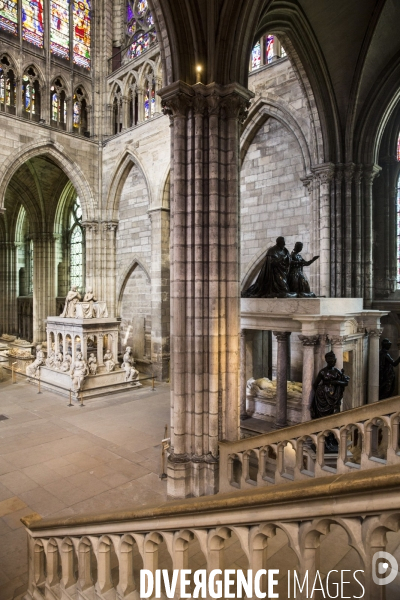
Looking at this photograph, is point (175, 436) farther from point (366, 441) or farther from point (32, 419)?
point (32, 419)

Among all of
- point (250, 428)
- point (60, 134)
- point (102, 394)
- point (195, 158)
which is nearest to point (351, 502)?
→ point (195, 158)

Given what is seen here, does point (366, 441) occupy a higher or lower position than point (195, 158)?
lower

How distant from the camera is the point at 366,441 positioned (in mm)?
4902

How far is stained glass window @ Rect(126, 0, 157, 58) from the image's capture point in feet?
52.7

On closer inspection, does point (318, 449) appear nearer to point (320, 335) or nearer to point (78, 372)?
point (320, 335)

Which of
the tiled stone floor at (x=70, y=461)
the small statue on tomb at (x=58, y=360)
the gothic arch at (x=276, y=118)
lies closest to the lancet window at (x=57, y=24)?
the gothic arch at (x=276, y=118)

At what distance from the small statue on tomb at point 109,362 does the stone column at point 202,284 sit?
7.09 meters

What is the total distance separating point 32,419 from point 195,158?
7297mm

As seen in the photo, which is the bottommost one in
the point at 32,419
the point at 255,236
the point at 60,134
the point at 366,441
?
the point at 32,419


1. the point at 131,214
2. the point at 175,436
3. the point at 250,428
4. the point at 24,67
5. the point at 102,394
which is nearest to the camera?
the point at 175,436

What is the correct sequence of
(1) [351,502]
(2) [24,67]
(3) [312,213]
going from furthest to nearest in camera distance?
1. (2) [24,67]
2. (3) [312,213]
3. (1) [351,502]

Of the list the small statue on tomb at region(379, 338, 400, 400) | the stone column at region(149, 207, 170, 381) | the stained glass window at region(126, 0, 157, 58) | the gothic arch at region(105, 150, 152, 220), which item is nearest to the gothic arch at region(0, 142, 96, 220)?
the gothic arch at region(105, 150, 152, 220)

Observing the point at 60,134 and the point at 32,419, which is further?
the point at 60,134

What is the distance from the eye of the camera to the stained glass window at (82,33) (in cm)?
1703
